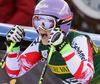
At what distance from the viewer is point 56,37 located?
135cm

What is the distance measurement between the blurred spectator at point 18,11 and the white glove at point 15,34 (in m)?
0.32

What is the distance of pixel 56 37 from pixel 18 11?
1.70 ft

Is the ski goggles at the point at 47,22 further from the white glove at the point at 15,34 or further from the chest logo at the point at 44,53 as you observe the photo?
the chest logo at the point at 44,53

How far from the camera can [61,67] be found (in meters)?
1.58

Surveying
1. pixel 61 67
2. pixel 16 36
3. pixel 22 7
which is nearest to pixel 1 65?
pixel 16 36

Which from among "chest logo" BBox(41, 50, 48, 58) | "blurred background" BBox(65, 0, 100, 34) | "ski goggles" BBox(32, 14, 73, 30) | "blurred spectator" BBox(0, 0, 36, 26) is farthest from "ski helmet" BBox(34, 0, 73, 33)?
"blurred background" BBox(65, 0, 100, 34)

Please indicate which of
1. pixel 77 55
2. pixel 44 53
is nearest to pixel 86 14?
pixel 44 53

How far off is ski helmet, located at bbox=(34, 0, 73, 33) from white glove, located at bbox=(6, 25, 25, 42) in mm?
91

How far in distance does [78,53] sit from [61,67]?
13 cm

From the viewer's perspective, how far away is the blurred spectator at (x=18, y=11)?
1.79m

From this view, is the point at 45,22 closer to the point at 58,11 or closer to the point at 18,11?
the point at 58,11

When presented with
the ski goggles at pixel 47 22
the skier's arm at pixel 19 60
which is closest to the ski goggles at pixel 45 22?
the ski goggles at pixel 47 22

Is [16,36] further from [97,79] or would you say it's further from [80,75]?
[97,79]

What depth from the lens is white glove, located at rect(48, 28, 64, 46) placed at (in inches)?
53.0
